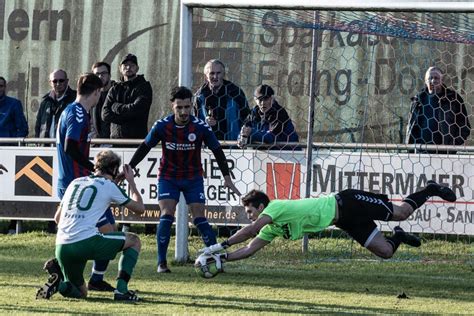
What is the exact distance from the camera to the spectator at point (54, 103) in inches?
616

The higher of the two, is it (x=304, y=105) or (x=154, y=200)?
(x=304, y=105)

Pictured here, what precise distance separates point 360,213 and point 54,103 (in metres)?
5.51

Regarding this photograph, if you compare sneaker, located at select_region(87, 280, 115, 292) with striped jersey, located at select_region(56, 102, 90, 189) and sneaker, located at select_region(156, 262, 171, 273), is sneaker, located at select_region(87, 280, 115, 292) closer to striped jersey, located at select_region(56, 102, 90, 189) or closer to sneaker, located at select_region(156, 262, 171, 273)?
striped jersey, located at select_region(56, 102, 90, 189)

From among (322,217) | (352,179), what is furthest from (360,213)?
(352,179)

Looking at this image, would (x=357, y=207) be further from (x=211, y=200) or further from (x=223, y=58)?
(x=223, y=58)

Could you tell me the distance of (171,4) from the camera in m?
18.0

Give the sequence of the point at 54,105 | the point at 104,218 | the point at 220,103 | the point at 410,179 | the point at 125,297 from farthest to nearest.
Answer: the point at 54,105, the point at 410,179, the point at 220,103, the point at 104,218, the point at 125,297

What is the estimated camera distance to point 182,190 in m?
12.6

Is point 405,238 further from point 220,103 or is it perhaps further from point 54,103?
point 54,103

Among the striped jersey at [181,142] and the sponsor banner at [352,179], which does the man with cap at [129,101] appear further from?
the striped jersey at [181,142]

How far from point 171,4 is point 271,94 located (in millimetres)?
4340

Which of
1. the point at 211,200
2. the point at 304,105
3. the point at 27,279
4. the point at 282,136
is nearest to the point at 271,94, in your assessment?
the point at 282,136

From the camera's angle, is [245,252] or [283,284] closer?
[245,252]

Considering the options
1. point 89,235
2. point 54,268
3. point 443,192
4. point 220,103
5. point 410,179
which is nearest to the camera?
point 89,235
